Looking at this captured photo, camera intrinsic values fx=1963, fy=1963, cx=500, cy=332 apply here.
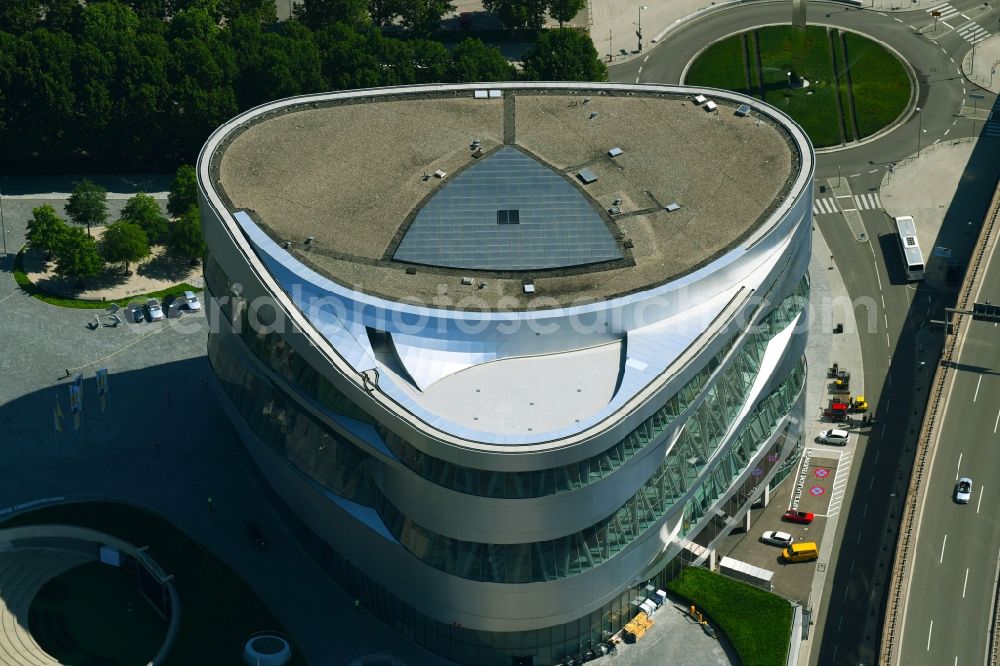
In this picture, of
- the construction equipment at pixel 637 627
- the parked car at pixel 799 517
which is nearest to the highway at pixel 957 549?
the parked car at pixel 799 517

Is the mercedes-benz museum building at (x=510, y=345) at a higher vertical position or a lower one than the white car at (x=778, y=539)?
higher

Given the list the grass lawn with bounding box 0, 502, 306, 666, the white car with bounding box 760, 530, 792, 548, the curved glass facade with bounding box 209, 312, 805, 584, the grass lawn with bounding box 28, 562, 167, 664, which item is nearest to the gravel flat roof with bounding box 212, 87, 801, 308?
the curved glass facade with bounding box 209, 312, 805, 584

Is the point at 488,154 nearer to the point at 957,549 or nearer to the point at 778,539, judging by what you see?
the point at 778,539

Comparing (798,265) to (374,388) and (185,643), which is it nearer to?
(374,388)

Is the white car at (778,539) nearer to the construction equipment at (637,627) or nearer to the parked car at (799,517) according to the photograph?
the parked car at (799,517)

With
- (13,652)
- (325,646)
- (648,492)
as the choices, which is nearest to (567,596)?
(648,492)
